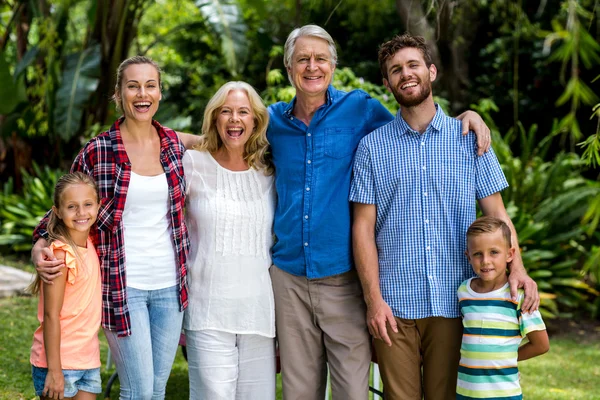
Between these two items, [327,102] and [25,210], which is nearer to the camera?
[327,102]

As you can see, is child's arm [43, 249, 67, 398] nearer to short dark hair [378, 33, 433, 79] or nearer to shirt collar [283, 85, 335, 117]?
shirt collar [283, 85, 335, 117]

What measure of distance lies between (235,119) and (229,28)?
587 cm

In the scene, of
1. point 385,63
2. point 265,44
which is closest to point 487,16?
point 265,44

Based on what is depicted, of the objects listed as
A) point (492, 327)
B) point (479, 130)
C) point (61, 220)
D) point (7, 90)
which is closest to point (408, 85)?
point (479, 130)

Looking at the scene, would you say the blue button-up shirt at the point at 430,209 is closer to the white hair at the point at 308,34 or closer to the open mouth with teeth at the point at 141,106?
the white hair at the point at 308,34

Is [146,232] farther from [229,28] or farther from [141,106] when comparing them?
[229,28]

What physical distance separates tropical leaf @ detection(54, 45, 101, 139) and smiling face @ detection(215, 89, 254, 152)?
5823 millimetres

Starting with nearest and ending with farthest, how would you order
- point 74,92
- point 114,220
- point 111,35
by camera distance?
point 114,220 → point 74,92 → point 111,35

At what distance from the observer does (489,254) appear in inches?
117

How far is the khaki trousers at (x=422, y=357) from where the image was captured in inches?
124

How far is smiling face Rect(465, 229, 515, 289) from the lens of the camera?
2.96 m

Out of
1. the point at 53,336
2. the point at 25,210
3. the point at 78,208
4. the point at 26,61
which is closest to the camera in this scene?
the point at 53,336

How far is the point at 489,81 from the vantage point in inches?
431

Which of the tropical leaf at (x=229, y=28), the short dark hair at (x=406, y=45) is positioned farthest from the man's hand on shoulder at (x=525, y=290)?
the tropical leaf at (x=229, y=28)
